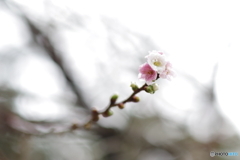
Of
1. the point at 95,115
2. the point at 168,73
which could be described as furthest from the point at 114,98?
the point at 168,73

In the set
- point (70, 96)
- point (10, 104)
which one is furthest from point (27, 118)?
point (70, 96)

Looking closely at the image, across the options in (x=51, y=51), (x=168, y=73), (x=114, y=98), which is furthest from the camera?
(x=51, y=51)

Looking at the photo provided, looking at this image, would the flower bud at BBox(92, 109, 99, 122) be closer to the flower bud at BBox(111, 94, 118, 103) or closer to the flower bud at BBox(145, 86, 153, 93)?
the flower bud at BBox(111, 94, 118, 103)

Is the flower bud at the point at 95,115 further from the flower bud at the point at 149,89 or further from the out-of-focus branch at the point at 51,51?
the out-of-focus branch at the point at 51,51

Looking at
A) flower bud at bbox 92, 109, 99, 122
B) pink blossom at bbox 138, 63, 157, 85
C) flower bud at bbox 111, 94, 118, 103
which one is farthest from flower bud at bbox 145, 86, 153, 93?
flower bud at bbox 92, 109, 99, 122

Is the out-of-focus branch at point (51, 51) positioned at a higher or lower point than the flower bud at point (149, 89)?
higher

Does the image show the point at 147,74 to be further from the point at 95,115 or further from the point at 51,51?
the point at 51,51

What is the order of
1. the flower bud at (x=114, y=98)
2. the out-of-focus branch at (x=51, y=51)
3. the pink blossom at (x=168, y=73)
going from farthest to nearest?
the out-of-focus branch at (x=51, y=51), the flower bud at (x=114, y=98), the pink blossom at (x=168, y=73)

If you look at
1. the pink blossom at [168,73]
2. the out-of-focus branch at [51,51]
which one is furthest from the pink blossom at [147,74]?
the out-of-focus branch at [51,51]

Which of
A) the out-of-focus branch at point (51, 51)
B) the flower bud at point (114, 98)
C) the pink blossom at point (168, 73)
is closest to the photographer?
the pink blossom at point (168, 73)
